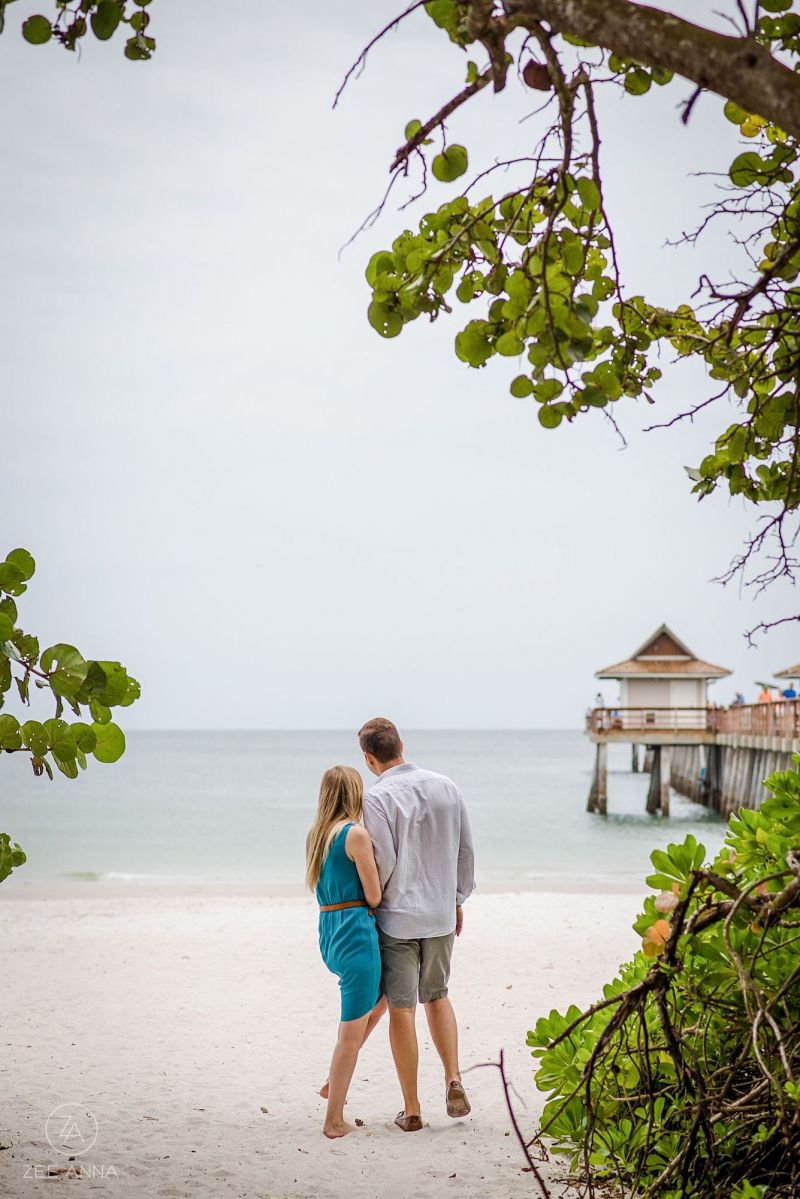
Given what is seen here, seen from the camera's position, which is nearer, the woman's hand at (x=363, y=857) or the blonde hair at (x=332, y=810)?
the woman's hand at (x=363, y=857)

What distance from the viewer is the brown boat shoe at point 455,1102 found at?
15.4ft

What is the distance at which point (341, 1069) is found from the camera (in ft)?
14.5

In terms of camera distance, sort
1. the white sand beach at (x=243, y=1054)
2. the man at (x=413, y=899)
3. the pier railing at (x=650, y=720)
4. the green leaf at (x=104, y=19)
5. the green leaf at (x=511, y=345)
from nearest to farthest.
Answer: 1. the green leaf at (x=511, y=345)
2. the green leaf at (x=104, y=19)
3. the white sand beach at (x=243, y=1054)
4. the man at (x=413, y=899)
5. the pier railing at (x=650, y=720)

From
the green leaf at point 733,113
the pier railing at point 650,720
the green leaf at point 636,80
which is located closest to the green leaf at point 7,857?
the green leaf at point 636,80

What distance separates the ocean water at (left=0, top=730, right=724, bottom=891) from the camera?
75.2ft

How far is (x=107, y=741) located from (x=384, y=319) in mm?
1177

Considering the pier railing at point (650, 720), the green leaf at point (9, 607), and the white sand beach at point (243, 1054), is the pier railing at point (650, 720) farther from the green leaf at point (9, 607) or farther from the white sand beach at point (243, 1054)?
the green leaf at point (9, 607)

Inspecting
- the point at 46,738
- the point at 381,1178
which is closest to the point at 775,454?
the point at 46,738

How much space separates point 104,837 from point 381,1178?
31.3m

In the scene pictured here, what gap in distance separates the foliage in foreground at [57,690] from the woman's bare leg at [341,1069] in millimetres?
2497

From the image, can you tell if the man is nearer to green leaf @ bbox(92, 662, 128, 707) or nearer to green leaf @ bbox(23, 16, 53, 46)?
green leaf @ bbox(92, 662, 128, 707)

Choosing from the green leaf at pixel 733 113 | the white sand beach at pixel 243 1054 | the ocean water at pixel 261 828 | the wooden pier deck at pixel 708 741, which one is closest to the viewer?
the green leaf at pixel 733 113

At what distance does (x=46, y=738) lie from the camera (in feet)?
8.03

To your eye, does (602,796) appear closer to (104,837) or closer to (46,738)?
(104,837)
